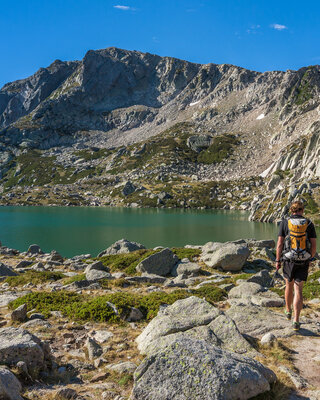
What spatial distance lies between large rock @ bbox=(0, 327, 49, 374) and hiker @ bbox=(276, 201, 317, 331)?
772 centimetres

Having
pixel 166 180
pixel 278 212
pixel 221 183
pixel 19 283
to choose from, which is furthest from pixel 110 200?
pixel 19 283

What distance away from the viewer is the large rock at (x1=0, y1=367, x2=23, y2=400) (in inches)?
187

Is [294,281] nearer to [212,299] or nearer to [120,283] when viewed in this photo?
[212,299]

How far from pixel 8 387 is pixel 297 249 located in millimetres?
8659

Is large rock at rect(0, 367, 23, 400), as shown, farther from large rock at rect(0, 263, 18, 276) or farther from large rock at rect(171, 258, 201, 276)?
large rock at rect(0, 263, 18, 276)

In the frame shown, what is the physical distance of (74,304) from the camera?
11.8 metres

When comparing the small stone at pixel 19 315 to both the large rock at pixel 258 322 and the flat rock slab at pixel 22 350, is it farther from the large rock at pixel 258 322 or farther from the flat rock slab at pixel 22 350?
the large rock at pixel 258 322

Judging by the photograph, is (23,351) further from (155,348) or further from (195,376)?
(195,376)

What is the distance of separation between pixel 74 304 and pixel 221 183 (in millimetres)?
171794

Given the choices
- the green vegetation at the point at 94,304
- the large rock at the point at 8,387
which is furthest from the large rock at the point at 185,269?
the large rock at the point at 8,387

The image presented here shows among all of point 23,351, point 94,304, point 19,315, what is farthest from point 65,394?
point 19,315

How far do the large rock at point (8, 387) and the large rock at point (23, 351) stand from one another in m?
1.13

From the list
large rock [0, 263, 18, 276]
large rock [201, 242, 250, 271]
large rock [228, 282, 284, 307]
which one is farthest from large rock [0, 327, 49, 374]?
large rock [0, 263, 18, 276]

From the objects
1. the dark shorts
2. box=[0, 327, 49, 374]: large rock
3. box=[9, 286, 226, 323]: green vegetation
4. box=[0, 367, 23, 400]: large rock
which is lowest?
box=[9, 286, 226, 323]: green vegetation
